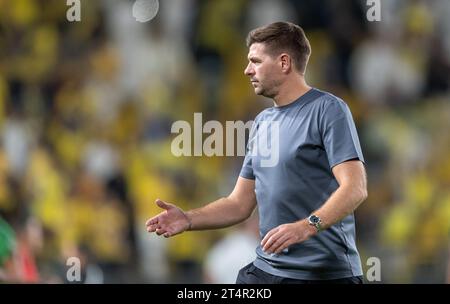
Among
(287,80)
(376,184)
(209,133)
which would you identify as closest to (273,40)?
(287,80)

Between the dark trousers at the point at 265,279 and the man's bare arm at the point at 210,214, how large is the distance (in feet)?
0.47

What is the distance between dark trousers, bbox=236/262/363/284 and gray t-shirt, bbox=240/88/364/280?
0.04ft

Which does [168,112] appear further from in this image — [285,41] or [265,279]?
[265,279]

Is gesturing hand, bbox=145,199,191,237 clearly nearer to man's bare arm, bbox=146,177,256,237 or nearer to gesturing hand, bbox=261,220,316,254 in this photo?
man's bare arm, bbox=146,177,256,237

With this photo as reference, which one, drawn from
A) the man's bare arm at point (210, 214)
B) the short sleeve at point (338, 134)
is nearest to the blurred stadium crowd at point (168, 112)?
the man's bare arm at point (210, 214)

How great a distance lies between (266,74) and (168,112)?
229 centimetres

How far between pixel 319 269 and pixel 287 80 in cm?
50

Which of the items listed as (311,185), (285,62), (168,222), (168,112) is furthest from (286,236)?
(168,112)

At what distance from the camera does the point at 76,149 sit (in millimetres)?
4543

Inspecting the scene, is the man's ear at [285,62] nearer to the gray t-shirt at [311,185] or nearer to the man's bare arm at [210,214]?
the gray t-shirt at [311,185]

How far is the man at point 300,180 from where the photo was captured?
200 cm

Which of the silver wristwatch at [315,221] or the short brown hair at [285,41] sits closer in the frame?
the silver wristwatch at [315,221]

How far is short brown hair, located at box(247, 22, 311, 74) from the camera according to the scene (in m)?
2.22
